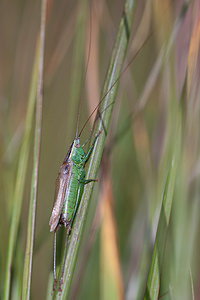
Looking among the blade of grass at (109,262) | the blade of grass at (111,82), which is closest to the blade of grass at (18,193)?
the blade of grass at (111,82)

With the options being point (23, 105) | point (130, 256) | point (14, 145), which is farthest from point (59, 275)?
point (23, 105)

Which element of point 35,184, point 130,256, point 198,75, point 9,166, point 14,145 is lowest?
point 130,256

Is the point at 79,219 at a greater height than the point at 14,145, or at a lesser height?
lesser

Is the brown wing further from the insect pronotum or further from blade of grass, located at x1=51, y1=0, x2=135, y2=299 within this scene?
blade of grass, located at x1=51, y1=0, x2=135, y2=299

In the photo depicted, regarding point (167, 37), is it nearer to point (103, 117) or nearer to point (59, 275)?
point (103, 117)

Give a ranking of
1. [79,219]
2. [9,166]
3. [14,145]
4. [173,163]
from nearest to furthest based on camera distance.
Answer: [173,163], [79,219], [9,166], [14,145]

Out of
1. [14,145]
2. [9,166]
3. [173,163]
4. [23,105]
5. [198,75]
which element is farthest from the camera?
[23,105]

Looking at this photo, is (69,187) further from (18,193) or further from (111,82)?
(111,82)
